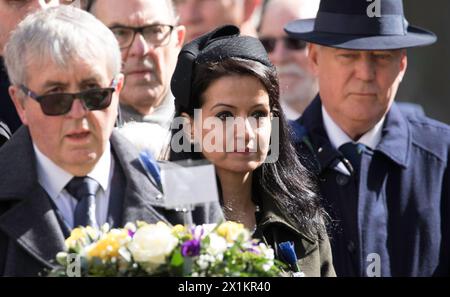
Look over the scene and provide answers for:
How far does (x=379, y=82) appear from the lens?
6660mm

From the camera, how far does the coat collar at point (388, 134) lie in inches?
262

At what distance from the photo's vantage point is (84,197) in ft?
16.2

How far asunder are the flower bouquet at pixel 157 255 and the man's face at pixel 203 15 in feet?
10.6

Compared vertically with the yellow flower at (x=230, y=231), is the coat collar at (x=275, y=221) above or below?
below

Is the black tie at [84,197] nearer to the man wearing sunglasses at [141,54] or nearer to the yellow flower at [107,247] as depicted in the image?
the yellow flower at [107,247]

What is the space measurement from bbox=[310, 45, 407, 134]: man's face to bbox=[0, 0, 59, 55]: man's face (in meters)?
1.54

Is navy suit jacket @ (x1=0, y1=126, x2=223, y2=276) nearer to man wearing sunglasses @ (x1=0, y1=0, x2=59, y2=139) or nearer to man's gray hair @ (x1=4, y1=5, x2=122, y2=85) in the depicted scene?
man's gray hair @ (x1=4, y1=5, x2=122, y2=85)

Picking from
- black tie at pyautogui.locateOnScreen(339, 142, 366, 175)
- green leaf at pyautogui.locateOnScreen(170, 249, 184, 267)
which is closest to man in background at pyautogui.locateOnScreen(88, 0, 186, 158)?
black tie at pyautogui.locateOnScreen(339, 142, 366, 175)

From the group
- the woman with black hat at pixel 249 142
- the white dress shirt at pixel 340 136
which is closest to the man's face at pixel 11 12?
the woman with black hat at pixel 249 142

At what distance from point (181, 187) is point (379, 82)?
2.22 m

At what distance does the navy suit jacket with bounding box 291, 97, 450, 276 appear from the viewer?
21.1 feet
